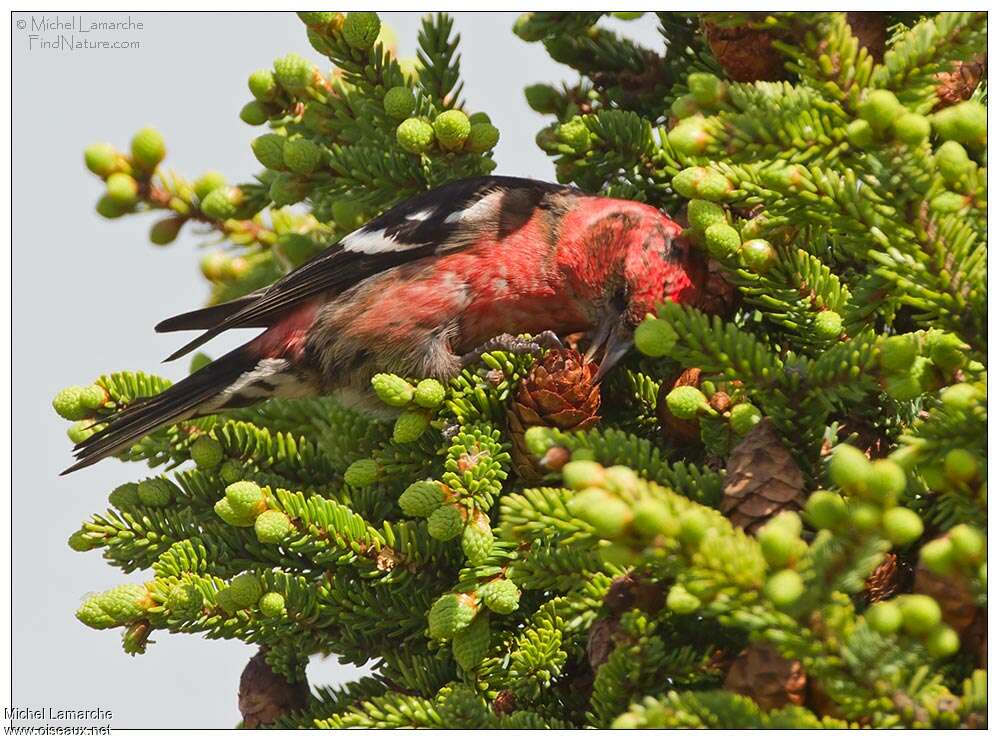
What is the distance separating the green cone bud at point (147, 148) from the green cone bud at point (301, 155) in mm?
409

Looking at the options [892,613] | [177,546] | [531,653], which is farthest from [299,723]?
[892,613]

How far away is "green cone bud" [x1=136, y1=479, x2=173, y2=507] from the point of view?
248 centimetres

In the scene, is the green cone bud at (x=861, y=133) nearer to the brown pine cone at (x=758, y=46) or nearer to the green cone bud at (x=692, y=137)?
the green cone bud at (x=692, y=137)

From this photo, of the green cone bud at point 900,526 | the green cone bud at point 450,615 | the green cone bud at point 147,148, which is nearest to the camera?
the green cone bud at point 900,526

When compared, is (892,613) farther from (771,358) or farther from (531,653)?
(531,653)

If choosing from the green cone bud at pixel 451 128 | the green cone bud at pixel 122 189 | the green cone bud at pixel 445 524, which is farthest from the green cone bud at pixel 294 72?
the green cone bud at pixel 445 524

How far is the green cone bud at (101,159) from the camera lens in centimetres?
282

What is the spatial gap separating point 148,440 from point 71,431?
19 centimetres

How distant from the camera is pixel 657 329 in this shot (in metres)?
1.65

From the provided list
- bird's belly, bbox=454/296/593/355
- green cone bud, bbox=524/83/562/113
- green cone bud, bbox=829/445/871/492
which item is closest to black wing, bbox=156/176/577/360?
bird's belly, bbox=454/296/593/355

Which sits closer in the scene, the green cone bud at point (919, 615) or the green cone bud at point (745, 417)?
the green cone bud at point (919, 615)

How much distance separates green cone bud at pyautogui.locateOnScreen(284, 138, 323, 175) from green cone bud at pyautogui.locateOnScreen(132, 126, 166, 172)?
409mm

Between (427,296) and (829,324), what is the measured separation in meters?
1.48

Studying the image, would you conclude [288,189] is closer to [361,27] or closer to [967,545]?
[361,27]
